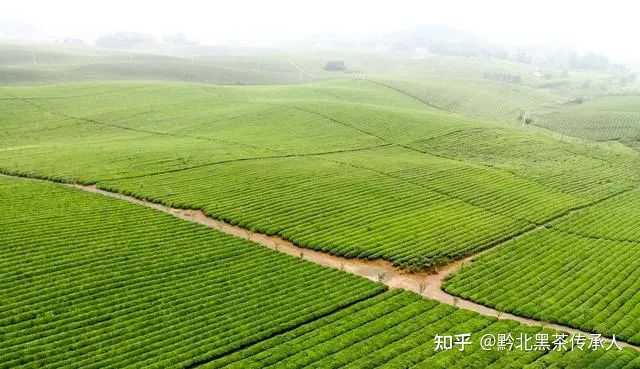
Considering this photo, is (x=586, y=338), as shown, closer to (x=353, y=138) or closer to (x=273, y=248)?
(x=273, y=248)

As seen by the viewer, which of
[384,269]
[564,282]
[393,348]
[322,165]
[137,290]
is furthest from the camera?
[322,165]

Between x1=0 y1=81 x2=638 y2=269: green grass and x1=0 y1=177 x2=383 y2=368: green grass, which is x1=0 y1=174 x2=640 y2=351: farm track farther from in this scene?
x1=0 y1=177 x2=383 y2=368: green grass

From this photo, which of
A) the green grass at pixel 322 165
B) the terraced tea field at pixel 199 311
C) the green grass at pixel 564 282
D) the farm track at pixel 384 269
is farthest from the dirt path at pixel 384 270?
the terraced tea field at pixel 199 311

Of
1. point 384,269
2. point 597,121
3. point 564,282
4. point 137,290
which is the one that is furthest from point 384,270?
point 597,121

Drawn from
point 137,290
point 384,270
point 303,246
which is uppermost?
point 303,246

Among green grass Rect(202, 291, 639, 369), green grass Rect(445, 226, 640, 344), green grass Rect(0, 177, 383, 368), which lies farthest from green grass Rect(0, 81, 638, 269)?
green grass Rect(202, 291, 639, 369)

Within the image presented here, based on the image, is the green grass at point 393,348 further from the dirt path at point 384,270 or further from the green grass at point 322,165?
the green grass at point 322,165

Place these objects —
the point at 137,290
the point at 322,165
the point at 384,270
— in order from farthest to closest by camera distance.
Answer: the point at 322,165 → the point at 384,270 → the point at 137,290

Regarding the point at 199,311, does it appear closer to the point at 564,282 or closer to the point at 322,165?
the point at 564,282
